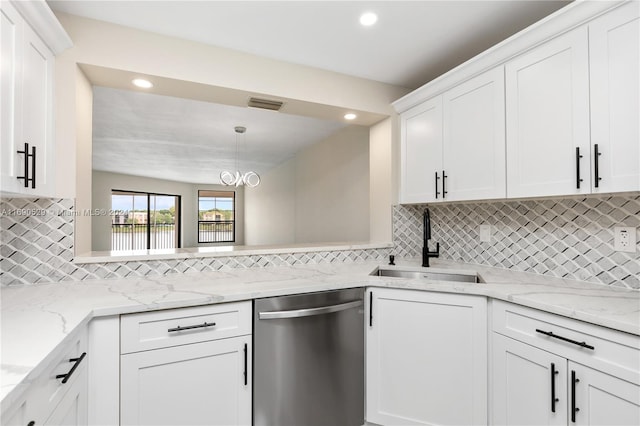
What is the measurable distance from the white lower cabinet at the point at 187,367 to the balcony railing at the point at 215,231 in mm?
9540

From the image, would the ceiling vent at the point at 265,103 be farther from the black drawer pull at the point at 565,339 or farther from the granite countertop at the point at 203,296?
the black drawer pull at the point at 565,339

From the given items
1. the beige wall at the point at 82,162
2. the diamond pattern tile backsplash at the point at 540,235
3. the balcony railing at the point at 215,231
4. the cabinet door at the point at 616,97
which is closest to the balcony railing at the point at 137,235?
the balcony railing at the point at 215,231

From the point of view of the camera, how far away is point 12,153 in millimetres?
1261

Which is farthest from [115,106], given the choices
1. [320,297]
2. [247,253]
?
[320,297]

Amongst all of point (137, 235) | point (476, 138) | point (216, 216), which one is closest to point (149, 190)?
point (137, 235)

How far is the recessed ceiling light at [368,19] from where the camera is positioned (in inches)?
69.2

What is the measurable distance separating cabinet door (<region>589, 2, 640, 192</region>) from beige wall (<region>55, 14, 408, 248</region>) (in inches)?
58.2

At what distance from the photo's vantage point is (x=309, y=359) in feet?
5.40

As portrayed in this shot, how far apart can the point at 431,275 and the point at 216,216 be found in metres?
9.64

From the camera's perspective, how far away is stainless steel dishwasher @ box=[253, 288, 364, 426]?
155cm

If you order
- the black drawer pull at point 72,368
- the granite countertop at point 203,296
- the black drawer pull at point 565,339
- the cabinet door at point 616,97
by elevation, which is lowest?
the black drawer pull at point 72,368

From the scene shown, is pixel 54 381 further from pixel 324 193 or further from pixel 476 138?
pixel 324 193

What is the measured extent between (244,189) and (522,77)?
32.2ft

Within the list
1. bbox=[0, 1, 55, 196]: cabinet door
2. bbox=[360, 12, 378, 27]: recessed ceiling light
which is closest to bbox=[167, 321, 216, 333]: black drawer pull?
bbox=[0, 1, 55, 196]: cabinet door
